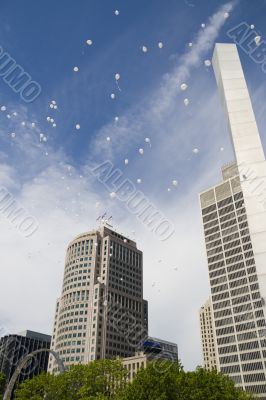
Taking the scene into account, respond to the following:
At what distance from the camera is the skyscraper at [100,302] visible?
113125 mm

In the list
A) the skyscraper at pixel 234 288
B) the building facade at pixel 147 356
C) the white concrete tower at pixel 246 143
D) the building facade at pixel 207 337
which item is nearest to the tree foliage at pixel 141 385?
the building facade at pixel 147 356

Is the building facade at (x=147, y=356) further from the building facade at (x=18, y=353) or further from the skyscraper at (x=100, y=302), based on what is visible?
the building facade at (x=18, y=353)

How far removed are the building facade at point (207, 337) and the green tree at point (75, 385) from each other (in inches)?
4900

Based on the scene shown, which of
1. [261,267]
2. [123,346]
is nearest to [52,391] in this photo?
[261,267]

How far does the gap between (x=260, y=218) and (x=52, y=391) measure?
5243 cm

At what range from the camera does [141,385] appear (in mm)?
38938

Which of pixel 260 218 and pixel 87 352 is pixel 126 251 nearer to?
pixel 87 352

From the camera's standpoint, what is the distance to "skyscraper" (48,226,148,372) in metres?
113

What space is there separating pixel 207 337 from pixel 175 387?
506 ft

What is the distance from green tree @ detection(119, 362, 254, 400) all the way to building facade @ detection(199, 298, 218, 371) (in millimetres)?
132037

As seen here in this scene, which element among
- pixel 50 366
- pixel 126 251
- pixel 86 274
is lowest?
pixel 50 366

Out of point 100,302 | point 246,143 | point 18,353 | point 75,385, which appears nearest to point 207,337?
point 100,302

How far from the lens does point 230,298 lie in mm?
115062

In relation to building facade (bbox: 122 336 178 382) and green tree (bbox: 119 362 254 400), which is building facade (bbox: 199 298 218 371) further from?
green tree (bbox: 119 362 254 400)
